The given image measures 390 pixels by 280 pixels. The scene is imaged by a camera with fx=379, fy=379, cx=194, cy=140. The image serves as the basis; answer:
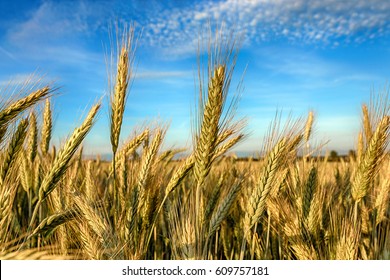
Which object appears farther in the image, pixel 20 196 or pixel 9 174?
pixel 20 196

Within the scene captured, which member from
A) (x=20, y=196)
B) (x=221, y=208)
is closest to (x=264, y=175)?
(x=221, y=208)

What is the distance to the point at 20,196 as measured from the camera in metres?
4.38

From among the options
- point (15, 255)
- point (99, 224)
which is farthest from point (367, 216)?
point (15, 255)

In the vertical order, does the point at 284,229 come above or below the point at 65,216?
below

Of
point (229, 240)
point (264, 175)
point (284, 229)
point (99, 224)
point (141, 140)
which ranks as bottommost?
point (229, 240)

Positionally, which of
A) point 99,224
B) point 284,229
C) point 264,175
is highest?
point 264,175

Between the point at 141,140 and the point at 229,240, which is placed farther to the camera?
the point at 141,140

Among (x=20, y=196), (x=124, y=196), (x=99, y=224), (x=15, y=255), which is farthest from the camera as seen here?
(x=20, y=196)

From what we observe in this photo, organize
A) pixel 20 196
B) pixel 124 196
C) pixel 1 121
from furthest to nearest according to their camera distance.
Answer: pixel 20 196
pixel 124 196
pixel 1 121

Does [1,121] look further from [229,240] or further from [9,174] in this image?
[229,240]

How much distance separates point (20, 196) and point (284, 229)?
313cm

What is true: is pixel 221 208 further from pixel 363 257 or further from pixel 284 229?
pixel 363 257

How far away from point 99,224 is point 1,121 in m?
0.91

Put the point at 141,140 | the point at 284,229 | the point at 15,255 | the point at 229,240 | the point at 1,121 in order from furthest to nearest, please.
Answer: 1. the point at 141,140
2. the point at 229,240
3. the point at 284,229
4. the point at 1,121
5. the point at 15,255
